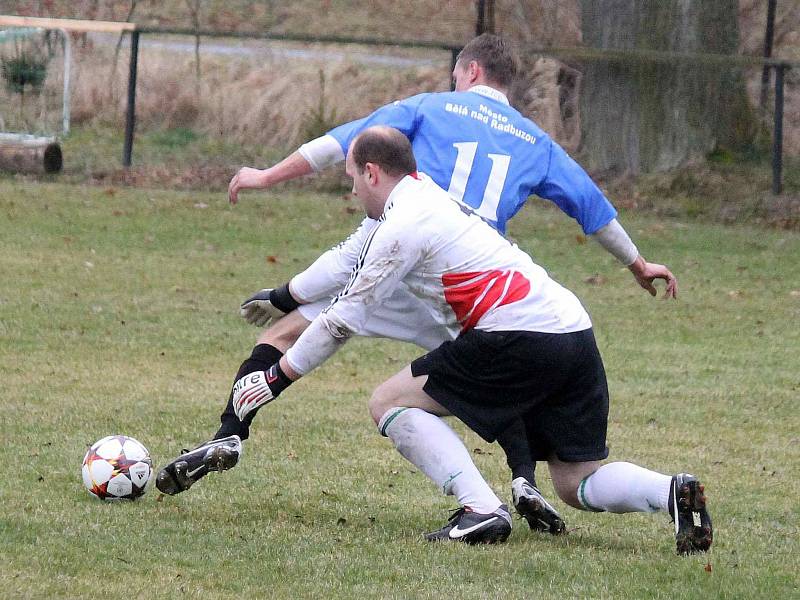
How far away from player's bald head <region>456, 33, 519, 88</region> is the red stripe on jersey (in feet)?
3.79

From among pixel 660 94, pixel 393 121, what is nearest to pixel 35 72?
pixel 660 94

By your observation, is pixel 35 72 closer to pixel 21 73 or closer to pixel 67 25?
pixel 21 73

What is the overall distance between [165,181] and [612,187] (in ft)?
16.2

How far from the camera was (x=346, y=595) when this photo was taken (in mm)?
4355

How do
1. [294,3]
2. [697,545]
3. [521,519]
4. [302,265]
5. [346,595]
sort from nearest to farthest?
1. [346,595]
2. [697,545]
3. [521,519]
4. [302,265]
5. [294,3]

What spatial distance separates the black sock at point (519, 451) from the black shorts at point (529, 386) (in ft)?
0.11

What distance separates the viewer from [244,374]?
584 centimetres

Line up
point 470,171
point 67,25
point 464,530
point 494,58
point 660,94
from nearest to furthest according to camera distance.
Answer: point 464,530 < point 470,171 < point 494,58 < point 660,94 < point 67,25

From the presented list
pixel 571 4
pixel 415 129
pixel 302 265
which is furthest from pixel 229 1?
pixel 415 129

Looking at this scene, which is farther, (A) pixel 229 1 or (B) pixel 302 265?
(A) pixel 229 1

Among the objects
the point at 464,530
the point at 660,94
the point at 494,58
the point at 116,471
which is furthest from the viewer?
the point at 660,94

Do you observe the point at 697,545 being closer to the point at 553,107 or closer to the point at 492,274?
the point at 492,274

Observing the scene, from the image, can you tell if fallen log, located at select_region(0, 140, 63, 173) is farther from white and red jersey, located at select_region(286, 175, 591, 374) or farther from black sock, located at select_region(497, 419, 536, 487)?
black sock, located at select_region(497, 419, 536, 487)

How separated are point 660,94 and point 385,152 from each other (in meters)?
11.0
